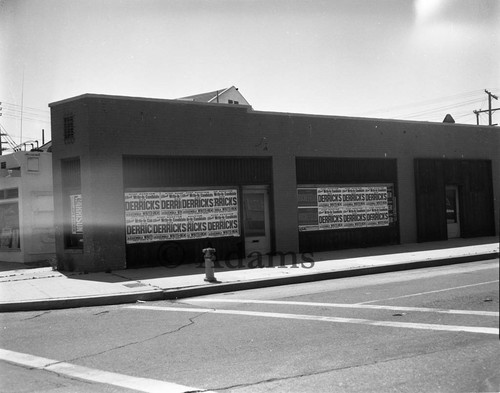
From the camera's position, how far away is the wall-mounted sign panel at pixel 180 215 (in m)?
17.4

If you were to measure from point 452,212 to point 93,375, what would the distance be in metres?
21.3

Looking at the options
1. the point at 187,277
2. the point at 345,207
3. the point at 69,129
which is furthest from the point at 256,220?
the point at 69,129

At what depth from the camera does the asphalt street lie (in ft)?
19.9

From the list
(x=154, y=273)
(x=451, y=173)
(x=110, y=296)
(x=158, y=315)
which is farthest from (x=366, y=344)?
(x=451, y=173)

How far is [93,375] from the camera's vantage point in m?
6.58

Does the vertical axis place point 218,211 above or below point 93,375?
above

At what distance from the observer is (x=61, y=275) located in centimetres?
1641

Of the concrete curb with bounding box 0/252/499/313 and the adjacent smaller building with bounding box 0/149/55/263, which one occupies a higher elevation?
the adjacent smaller building with bounding box 0/149/55/263

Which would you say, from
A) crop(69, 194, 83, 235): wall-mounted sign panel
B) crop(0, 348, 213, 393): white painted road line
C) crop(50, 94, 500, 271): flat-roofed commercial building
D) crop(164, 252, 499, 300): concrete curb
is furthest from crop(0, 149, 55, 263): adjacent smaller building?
crop(0, 348, 213, 393): white painted road line

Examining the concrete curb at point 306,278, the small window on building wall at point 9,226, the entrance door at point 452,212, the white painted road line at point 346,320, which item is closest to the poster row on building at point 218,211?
the entrance door at point 452,212

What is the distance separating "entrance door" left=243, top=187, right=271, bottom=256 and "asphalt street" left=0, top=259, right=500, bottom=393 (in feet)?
24.6

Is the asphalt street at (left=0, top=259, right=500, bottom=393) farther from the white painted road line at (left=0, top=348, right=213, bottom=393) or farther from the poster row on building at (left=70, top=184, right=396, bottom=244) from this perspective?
the poster row on building at (left=70, top=184, right=396, bottom=244)

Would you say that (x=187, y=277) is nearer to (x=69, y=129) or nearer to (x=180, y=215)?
(x=180, y=215)

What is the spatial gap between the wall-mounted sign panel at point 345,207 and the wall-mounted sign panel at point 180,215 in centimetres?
290
